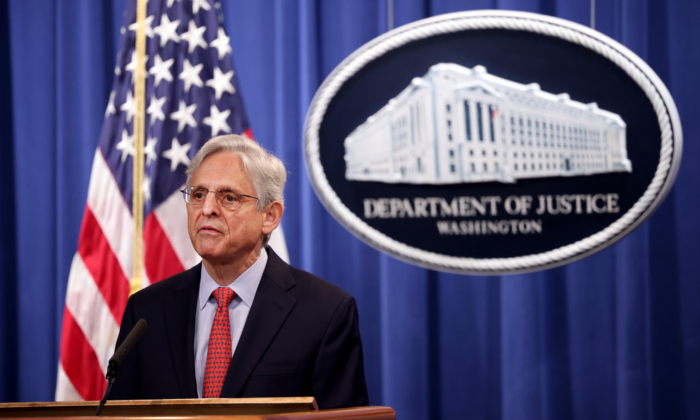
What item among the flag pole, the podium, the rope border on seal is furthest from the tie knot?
the flag pole

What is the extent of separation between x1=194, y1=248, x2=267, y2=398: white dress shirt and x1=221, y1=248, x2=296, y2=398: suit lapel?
0.03 metres

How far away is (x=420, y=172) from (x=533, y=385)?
34.2 inches

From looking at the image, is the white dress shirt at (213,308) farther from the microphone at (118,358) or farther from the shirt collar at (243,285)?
the microphone at (118,358)

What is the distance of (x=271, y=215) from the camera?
5.11 feet

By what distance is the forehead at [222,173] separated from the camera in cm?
145

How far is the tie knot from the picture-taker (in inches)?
56.6

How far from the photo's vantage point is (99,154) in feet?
7.41

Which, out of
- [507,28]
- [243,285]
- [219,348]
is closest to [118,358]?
[219,348]

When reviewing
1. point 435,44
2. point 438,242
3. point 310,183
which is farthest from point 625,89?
point 310,183

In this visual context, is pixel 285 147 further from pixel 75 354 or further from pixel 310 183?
pixel 75 354

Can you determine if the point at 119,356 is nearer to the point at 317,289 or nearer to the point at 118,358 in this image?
the point at 118,358

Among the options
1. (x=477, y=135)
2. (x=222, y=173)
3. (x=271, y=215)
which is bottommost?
(x=271, y=215)

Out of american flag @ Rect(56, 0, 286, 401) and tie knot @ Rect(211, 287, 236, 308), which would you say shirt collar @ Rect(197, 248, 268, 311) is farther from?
american flag @ Rect(56, 0, 286, 401)

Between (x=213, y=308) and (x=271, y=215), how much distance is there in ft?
0.96
